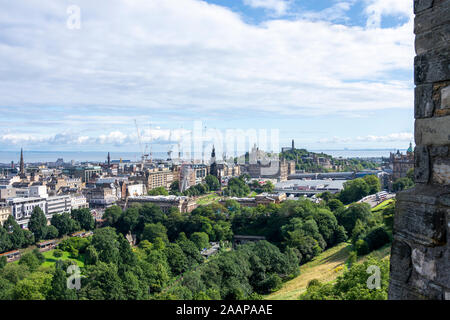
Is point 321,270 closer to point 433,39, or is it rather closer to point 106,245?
point 106,245

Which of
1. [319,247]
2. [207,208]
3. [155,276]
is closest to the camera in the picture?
[155,276]

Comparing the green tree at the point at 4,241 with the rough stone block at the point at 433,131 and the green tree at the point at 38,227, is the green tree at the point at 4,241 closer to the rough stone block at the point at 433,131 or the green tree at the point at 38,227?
the green tree at the point at 38,227

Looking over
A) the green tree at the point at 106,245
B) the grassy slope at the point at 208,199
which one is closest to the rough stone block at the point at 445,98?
the green tree at the point at 106,245

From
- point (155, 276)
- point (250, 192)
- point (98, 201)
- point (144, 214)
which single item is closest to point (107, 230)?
point (144, 214)

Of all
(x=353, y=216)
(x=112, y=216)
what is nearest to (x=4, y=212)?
(x=112, y=216)

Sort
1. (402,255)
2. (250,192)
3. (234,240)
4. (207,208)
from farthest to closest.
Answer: (250,192)
(207,208)
(234,240)
(402,255)

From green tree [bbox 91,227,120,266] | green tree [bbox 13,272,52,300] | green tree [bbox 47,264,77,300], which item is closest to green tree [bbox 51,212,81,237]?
green tree [bbox 91,227,120,266]

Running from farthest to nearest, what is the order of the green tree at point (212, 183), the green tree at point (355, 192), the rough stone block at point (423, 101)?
the green tree at point (212, 183) → the green tree at point (355, 192) → the rough stone block at point (423, 101)

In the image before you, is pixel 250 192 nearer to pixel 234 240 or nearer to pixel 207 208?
pixel 207 208
